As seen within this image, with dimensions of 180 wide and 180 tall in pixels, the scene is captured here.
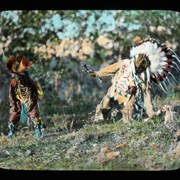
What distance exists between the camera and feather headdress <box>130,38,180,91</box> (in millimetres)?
2338

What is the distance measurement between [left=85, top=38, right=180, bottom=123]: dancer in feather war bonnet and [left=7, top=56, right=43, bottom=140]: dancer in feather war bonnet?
28cm

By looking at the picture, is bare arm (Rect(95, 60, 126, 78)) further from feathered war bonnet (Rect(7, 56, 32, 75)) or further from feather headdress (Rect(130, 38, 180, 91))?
feathered war bonnet (Rect(7, 56, 32, 75))

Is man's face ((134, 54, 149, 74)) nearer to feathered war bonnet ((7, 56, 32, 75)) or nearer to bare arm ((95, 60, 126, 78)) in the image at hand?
bare arm ((95, 60, 126, 78))

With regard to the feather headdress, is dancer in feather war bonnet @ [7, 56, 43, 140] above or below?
below

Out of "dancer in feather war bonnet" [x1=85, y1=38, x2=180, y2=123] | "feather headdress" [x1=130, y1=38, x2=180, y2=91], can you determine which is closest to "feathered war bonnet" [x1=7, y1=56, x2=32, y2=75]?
"dancer in feather war bonnet" [x1=85, y1=38, x2=180, y2=123]

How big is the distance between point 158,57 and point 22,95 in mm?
669

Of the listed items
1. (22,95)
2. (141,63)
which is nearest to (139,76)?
(141,63)

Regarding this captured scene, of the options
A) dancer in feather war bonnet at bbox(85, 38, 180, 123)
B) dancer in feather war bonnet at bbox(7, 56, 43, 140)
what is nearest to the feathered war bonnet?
dancer in feather war bonnet at bbox(7, 56, 43, 140)

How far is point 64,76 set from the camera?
7.77 ft

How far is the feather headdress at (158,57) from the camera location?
2.34 m

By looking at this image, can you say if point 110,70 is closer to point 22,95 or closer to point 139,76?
point 139,76

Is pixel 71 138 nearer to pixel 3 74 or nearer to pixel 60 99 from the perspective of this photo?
pixel 60 99

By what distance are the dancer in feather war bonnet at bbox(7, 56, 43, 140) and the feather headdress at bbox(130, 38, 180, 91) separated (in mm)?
503

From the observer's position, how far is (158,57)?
2.34 metres
